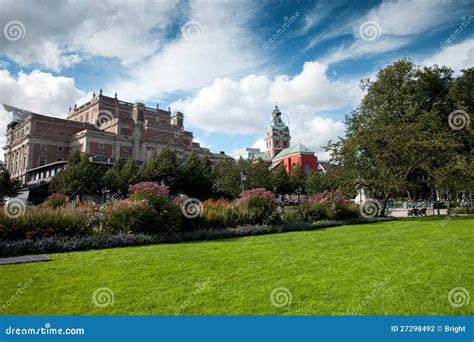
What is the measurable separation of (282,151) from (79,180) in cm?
6890

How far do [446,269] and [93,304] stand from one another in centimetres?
632

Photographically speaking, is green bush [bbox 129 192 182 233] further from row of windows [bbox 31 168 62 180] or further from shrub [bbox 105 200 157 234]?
row of windows [bbox 31 168 62 180]

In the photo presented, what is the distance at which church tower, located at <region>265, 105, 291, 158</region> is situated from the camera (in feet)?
346

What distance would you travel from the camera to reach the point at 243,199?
1566cm

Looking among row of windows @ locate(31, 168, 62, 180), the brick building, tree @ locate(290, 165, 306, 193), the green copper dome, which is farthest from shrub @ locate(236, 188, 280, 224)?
the green copper dome

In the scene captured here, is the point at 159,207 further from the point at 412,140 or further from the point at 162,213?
the point at 412,140

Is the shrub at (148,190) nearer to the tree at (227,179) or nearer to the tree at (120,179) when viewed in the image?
the tree at (227,179)

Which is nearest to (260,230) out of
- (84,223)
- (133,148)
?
(84,223)

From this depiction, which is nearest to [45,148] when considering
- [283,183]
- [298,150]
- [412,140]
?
[283,183]

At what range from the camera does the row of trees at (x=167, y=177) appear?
38469mm

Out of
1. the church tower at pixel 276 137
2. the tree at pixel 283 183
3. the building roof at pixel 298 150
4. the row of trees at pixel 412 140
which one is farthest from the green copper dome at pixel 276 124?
the row of trees at pixel 412 140

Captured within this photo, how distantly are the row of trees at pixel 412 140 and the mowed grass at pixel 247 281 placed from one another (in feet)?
44.8

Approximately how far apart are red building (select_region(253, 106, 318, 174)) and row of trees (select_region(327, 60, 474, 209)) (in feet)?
183

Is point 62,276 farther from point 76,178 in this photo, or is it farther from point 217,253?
point 76,178
